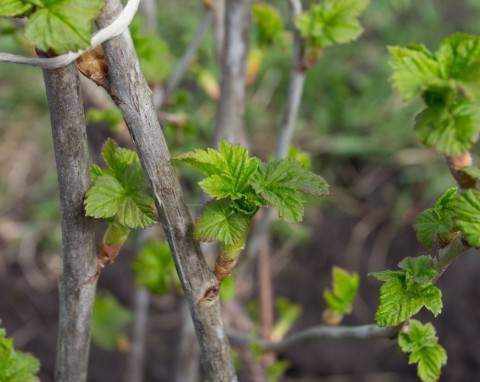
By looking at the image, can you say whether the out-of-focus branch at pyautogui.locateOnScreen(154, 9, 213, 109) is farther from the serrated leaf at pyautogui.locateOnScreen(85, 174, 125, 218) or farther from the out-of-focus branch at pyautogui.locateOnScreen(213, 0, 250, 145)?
the serrated leaf at pyautogui.locateOnScreen(85, 174, 125, 218)

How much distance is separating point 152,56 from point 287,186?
675 mm

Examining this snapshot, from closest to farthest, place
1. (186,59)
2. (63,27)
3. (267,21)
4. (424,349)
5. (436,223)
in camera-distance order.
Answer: (63,27) → (436,223) → (424,349) → (267,21) → (186,59)

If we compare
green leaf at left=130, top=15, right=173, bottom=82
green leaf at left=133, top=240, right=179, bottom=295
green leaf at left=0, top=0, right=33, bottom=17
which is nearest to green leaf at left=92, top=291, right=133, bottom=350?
green leaf at left=133, top=240, right=179, bottom=295

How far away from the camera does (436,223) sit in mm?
690

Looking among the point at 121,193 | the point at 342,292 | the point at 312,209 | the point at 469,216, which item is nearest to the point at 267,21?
the point at 342,292

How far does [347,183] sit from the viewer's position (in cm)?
289

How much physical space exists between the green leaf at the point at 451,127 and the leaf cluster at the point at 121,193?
0.97ft

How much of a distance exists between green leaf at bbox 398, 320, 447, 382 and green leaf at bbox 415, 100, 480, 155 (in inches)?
11.6

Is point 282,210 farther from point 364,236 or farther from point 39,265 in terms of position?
point 39,265

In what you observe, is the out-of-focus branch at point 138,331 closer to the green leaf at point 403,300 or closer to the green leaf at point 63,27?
the green leaf at point 403,300

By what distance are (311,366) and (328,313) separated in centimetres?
125

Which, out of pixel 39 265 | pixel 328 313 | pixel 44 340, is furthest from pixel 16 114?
pixel 328 313

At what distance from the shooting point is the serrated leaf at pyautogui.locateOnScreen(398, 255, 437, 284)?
690mm

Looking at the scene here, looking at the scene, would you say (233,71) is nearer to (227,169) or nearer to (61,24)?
(227,169)
